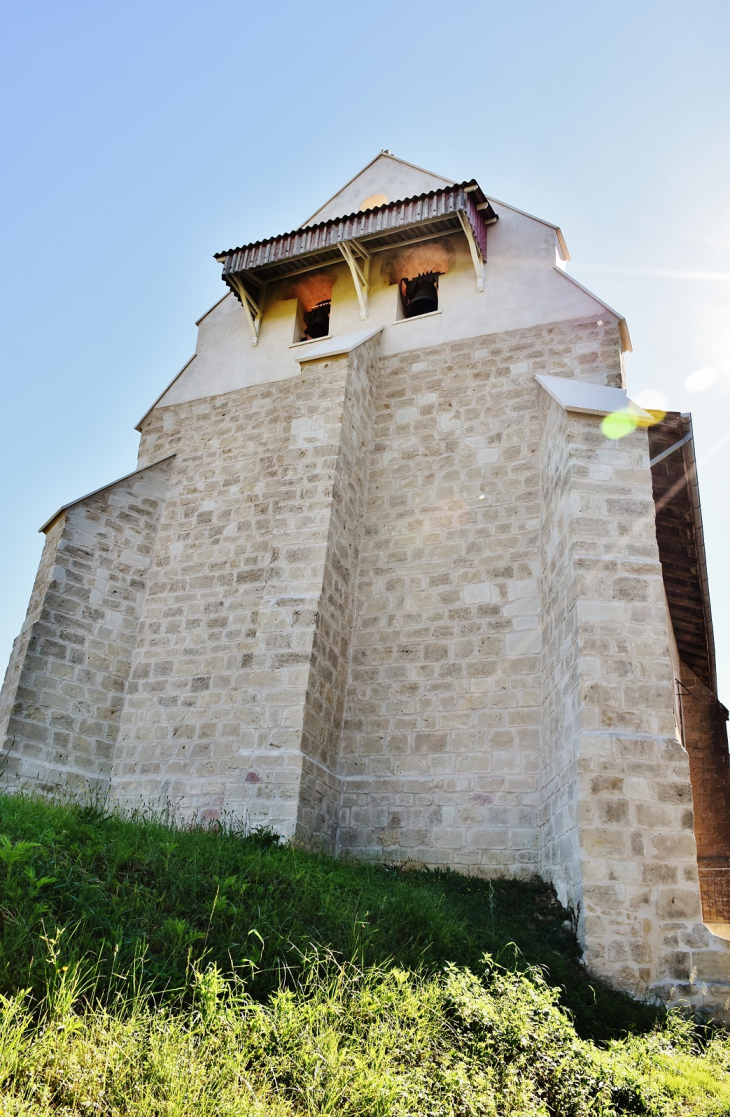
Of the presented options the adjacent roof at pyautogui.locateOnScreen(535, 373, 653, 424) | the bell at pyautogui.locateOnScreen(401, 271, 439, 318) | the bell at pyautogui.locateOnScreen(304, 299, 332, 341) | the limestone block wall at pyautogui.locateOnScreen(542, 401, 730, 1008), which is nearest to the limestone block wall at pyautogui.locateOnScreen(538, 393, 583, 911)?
the limestone block wall at pyautogui.locateOnScreen(542, 401, 730, 1008)

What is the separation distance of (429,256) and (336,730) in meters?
6.45

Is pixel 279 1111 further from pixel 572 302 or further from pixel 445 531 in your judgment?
pixel 572 302

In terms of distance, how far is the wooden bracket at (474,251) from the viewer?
33.0ft

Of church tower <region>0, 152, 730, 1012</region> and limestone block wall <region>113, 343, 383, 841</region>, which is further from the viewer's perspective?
limestone block wall <region>113, 343, 383, 841</region>

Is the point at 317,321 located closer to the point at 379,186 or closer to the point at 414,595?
the point at 379,186

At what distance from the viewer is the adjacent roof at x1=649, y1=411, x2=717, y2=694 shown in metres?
8.48

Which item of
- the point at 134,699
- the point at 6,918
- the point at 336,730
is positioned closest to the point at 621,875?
the point at 336,730

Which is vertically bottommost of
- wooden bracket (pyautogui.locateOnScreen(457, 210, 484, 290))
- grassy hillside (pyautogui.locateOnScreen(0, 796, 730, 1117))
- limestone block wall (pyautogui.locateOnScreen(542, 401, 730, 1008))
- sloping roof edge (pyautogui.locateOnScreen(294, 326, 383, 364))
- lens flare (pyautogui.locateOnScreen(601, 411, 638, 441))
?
grassy hillside (pyautogui.locateOnScreen(0, 796, 730, 1117))

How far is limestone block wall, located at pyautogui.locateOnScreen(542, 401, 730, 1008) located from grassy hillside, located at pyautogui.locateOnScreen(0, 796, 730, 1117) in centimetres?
38

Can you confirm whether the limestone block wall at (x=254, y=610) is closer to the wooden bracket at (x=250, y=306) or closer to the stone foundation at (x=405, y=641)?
the stone foundation at (x=405, y=641)

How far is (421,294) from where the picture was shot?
36.2 ft

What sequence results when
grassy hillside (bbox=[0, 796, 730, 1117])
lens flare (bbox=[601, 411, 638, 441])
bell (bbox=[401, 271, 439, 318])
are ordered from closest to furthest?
grassy hillside (bbox=[0, 796, 730, 1117]) < lens flare (bbox=[601, 411, 638, 441]) < bell (bbox=[401, 271, 439, 318])

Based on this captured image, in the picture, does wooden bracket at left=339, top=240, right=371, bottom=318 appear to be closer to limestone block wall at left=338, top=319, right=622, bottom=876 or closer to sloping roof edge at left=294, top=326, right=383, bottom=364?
sloping roof edge at left=294, top=326, right=383, bottom=364

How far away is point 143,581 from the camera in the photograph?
1017 cm
